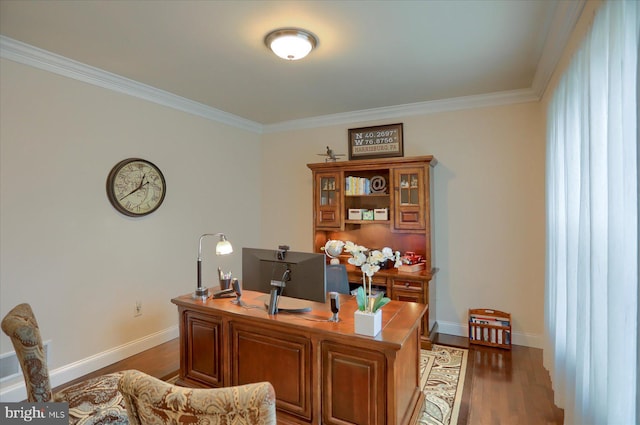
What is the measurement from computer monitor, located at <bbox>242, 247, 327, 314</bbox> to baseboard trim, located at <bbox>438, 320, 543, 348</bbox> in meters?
2.21

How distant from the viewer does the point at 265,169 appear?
5062mm

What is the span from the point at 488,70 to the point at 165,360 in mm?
4046

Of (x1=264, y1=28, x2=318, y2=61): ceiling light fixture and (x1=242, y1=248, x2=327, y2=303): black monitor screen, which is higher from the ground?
(x1=264, y1=28, x2=318, y2=61): ceiling light fixture

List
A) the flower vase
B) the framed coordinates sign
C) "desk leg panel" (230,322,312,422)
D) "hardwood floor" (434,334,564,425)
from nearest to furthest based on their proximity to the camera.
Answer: the flower vase < "desk leg panel" (230,322,312,422) < "hardwood floor" (434,334,564,425) < the framed coordinates sign

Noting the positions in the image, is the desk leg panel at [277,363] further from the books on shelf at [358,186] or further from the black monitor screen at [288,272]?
the books on shelf at [358,186]

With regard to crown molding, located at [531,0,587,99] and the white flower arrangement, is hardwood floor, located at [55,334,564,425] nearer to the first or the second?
the white flower arrangement

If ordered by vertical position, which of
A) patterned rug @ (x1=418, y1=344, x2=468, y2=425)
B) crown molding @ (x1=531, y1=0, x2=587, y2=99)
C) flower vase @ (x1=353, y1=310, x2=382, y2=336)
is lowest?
patterned rug @ (x1=418, y1=344, x2=468, y2=425)

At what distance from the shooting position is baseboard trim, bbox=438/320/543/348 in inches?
139

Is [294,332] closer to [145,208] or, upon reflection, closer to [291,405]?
[291,405]

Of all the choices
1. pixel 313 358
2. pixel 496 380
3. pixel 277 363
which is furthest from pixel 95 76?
pixel 496 380

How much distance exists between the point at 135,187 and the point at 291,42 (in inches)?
84.4

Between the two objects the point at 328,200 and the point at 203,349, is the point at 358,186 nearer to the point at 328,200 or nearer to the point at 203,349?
the point at 328,200

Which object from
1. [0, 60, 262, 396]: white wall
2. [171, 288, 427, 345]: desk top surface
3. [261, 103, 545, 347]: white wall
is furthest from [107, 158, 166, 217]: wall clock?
[261, 103, 545, 347]: white wall

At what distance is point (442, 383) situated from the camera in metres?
2.81
